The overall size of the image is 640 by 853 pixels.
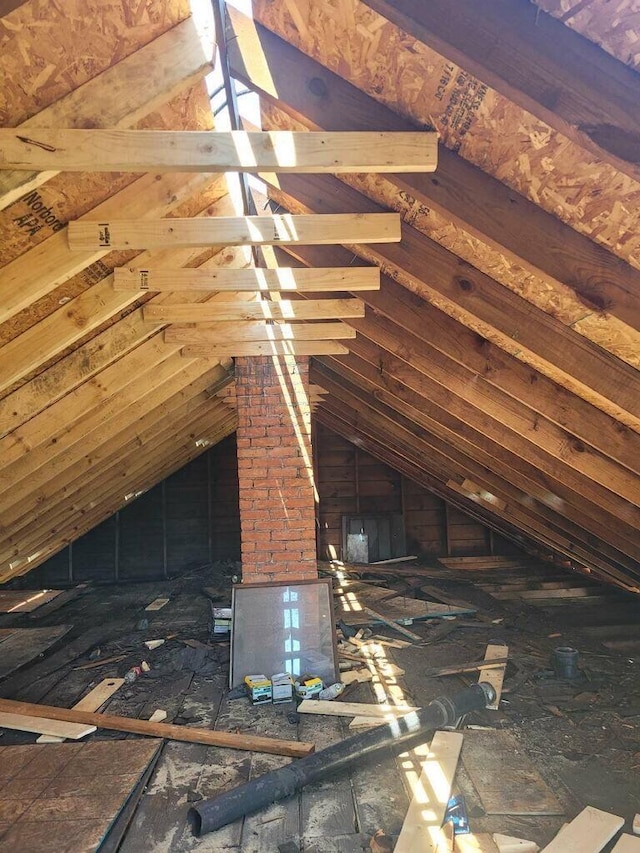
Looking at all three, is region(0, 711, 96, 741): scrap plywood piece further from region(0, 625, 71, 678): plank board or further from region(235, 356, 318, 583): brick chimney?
region(235, 356, 318, 583): brick chimney

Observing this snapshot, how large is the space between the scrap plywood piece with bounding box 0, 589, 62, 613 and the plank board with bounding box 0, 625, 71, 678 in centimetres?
90

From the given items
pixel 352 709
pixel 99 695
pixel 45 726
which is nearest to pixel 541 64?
pixel 352 709

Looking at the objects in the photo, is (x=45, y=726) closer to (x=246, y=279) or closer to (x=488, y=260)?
(x=246, y=279)

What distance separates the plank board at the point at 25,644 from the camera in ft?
18.2

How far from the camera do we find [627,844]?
2670mm

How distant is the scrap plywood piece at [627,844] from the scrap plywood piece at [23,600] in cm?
709

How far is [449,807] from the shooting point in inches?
117

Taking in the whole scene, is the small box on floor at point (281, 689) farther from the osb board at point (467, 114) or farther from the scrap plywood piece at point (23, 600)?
the scrap plywood piece at point (23, 600)

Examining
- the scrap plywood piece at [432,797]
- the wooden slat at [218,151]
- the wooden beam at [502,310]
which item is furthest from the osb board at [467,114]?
the scrap plywood piece at [432,797]

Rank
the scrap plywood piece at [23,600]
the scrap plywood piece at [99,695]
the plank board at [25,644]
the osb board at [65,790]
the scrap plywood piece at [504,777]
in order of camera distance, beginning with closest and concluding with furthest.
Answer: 1. the osb board at [65,790]
2. the scrap plywood piece at [504,777]
3. the scrap plywood piece at [99,695]
4. the plank board at [25,644]
5. the scrap plywood piece at [23,600]

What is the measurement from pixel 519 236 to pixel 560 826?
2.72 meters

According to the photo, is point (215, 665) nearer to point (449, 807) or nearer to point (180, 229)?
point (449, 807)

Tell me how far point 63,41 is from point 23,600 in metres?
7.78

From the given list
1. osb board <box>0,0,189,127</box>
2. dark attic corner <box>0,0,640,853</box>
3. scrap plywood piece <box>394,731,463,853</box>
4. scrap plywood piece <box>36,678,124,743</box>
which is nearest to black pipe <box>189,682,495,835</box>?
dark attic corner <box>0,0,640,853</box>
